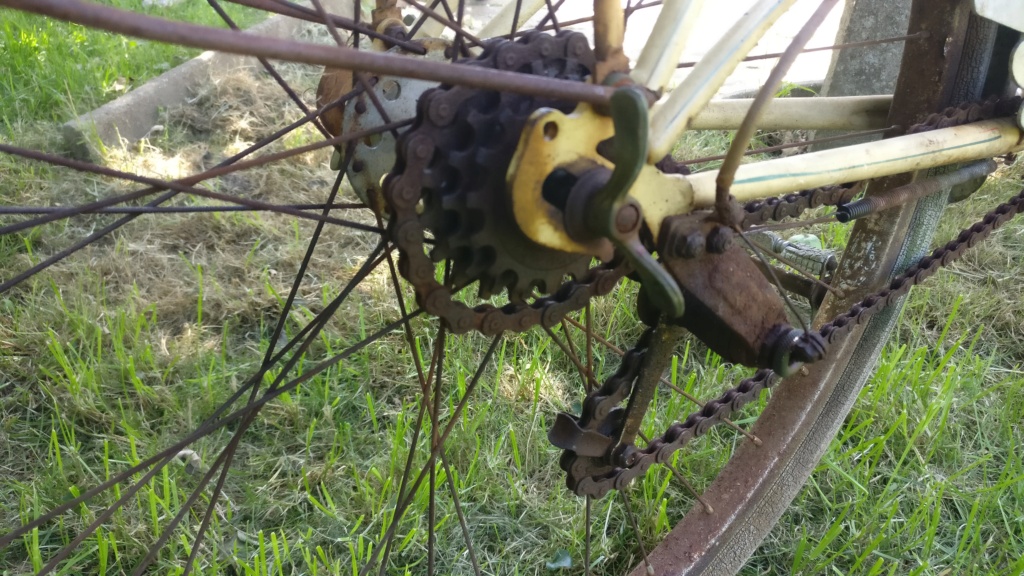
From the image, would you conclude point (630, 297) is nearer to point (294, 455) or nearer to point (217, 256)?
point (294, 455)

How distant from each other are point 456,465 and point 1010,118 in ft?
3.97

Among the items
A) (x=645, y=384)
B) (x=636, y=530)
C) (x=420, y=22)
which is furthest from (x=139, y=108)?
(x=645, y=384)

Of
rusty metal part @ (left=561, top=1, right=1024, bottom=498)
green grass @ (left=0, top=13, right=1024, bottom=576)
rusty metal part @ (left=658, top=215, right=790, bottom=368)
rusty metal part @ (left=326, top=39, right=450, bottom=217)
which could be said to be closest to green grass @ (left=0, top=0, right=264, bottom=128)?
green grass @ (left=0, top=13, right=1024, bottom=576)

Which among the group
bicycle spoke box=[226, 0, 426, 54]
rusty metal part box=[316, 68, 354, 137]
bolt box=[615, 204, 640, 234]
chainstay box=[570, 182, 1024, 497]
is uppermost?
bicycle spoke box=[226, 0, 426, 54]

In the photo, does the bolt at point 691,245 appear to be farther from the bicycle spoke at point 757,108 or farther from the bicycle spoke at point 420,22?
the bicycle spoke at point 420,22

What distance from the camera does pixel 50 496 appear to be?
5.50 feet

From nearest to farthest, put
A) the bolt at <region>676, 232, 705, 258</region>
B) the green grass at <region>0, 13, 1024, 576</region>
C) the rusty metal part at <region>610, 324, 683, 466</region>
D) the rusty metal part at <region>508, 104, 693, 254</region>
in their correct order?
1. the rusty metal part at <region>508, 104, 693, 254</region>
2. the bolt at <region>676, 232, 705, 258</region>
3. the rusty metal part at <region>610, 324, 683, 466</region>
4. the green grass at <region>0, 13, 1024, 576</region>

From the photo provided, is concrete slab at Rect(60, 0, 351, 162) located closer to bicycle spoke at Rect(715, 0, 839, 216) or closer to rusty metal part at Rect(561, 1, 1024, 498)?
rusty metal part at Rect(561, 1, 1024, 498)

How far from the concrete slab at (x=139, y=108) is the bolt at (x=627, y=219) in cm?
226

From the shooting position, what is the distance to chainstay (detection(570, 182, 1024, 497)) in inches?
50.8

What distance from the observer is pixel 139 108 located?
3.01m

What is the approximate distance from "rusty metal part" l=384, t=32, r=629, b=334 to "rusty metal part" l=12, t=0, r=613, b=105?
0.35ft

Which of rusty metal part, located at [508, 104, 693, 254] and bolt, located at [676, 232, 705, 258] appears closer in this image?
rusty metal part, located at [508, 104, 693, 254]

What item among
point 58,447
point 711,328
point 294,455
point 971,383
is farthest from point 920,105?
point 58,447
